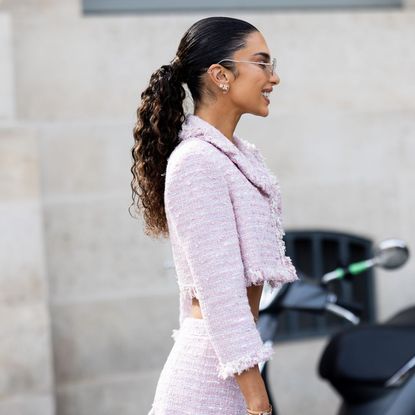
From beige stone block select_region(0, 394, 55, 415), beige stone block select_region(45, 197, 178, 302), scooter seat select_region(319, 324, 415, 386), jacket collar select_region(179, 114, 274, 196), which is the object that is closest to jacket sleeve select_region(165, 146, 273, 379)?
jacket collar select_region(179, 114, 274, 196)

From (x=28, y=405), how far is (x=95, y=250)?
824mm

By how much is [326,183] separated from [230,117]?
348 centimetres

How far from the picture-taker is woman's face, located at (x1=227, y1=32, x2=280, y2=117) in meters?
2.61

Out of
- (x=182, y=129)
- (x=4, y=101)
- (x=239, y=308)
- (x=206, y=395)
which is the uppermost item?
(x=4, y=101)

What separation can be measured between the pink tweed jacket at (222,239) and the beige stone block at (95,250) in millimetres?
3135

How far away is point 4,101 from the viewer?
5.35m

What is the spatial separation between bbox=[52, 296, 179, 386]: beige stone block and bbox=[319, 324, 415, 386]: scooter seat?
151cm

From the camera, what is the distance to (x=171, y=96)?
2.71 m

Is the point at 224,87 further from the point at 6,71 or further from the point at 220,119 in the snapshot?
the point at 6,71

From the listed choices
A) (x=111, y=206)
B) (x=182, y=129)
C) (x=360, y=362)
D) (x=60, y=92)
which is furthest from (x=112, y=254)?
(x=182, y=129)

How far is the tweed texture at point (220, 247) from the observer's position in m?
2.44

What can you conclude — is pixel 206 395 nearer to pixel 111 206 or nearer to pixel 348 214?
pixel 111 206

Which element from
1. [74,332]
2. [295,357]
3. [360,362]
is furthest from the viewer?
[295,357]

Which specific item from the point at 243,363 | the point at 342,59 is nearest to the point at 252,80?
the point at 243,363
